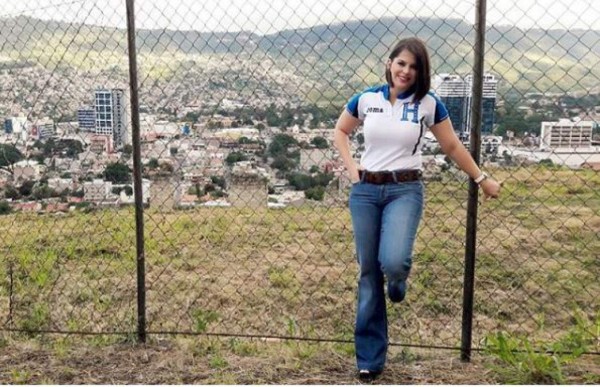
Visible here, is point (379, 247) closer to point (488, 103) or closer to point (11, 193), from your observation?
point (488, 103)

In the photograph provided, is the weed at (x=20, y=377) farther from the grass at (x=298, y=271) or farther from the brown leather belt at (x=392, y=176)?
the brown leather belt at (x=392, y=176)

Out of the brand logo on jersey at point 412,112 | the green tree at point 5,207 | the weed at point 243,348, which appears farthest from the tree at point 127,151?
the brand logo on jersey at point 412,112

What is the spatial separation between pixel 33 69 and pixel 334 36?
272 cm

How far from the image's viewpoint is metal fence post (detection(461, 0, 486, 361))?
366 centimetres

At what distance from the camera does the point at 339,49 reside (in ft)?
13.6

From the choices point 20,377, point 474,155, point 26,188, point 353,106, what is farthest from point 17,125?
Result: point 474,155

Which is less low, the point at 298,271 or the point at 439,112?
the point at 439,112

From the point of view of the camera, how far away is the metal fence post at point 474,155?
3.66 m

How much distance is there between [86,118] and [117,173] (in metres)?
0.49

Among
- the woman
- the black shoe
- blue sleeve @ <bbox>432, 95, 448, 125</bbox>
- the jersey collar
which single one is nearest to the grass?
the black shoe

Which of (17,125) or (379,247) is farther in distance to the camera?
(17,125)

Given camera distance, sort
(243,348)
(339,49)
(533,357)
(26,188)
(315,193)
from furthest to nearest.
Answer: (26,188) → (315,193) → (243,348) → (339,49) → (533,357)

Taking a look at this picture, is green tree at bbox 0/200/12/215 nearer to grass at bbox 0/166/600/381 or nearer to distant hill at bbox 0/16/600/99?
grass at bbox 0/166/600/381

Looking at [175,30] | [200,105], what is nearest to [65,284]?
[200,105]
